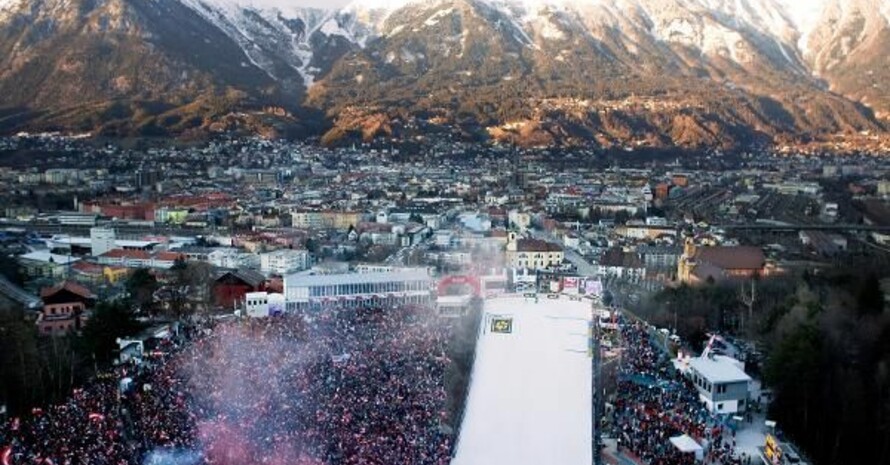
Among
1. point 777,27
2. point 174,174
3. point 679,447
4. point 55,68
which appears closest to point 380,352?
point 679,447

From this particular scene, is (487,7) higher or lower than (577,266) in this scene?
higher

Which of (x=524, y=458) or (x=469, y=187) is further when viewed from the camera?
(x=469, y=187)

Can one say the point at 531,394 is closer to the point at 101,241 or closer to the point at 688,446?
the point at 688,446

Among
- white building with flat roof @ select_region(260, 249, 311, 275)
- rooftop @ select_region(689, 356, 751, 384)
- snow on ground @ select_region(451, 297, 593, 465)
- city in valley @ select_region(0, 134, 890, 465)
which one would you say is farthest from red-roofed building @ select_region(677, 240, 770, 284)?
white building with flat roof @ select_region(260, 249, 311, 275)

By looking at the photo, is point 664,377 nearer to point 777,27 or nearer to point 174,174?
point 174,174

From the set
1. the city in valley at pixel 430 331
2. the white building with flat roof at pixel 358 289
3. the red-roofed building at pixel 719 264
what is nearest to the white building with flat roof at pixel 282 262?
the city in valley at pixel 430 331

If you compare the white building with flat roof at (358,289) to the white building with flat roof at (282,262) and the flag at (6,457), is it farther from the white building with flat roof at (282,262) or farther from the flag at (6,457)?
the flag at (6,457)
